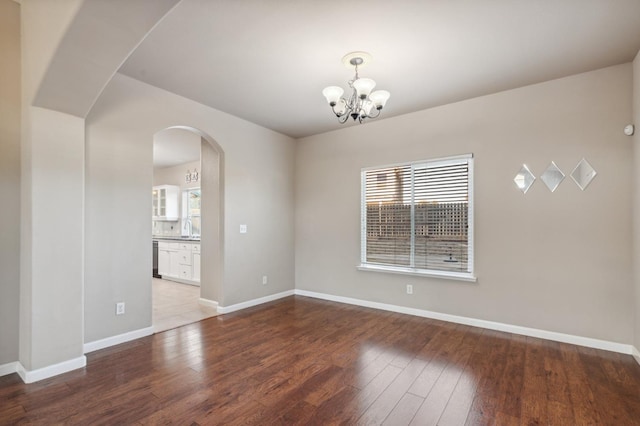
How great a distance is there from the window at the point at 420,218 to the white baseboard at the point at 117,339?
9.68 feet

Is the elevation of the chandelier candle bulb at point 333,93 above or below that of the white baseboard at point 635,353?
above

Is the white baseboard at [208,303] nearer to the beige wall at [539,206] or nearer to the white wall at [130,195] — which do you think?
the white wall at [130,195]

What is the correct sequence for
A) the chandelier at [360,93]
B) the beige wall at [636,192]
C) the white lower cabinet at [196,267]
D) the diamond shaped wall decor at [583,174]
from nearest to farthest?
the chandelier at [360,93] < the beige wall at [636,192] < the diamond shaped wall decor at [583,174] < the white lower cabinet at [196,267]

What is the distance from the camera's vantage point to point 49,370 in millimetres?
2545

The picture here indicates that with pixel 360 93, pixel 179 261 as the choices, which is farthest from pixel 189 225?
pixel 360 93

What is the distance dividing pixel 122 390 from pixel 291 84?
324 centimetres

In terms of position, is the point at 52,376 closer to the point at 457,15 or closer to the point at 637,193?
the point at 457,15

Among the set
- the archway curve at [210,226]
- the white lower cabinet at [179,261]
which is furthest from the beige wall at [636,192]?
the white lower cabinet at [179,261]

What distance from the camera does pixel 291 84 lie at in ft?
11.4

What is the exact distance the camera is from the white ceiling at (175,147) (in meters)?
5.42

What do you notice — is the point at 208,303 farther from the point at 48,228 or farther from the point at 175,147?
the point at 175,147

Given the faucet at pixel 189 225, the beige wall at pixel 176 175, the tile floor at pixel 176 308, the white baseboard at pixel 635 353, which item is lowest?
the tile floor at pixel 176 308

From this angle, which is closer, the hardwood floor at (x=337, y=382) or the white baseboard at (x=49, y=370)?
the hardwood floor at (x=337, y=382)

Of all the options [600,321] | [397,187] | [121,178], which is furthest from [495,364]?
[121,178]
